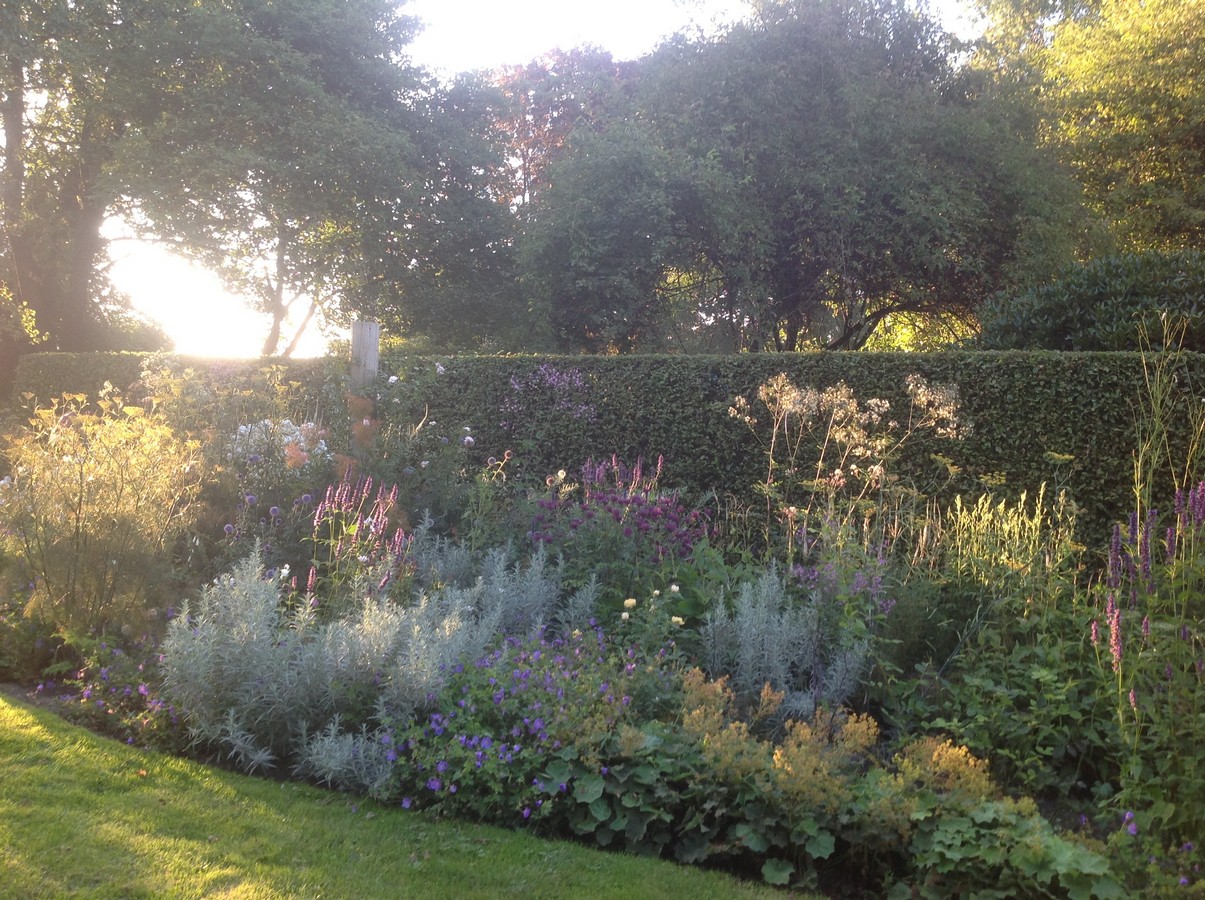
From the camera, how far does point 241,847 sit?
111 inches

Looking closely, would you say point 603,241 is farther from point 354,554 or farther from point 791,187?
point 354,554

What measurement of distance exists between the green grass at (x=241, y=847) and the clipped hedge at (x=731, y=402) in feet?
14.7

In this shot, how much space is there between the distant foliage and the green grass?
610 cm

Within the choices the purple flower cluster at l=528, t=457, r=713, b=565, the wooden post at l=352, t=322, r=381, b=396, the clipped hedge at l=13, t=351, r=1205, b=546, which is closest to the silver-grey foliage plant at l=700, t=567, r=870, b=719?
the purple flower cluster at l=528, t=457, r=713, b=565

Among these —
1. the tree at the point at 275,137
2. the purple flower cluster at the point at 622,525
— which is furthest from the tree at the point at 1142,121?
the purple flower cluster at the point at 622,525

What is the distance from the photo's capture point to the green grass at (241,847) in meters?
2.59

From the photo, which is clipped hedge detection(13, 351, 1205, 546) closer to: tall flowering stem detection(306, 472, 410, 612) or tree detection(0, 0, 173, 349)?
tall flowering stem detection(306, 472, 410, 612)

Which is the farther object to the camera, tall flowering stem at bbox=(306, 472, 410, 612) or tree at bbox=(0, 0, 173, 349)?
tree at bbox=(0, 0, 173, 349)

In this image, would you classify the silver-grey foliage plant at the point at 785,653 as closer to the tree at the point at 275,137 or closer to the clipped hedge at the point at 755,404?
the clipped hedge at the point at 755,404

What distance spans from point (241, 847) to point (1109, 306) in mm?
7667

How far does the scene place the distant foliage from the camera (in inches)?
285

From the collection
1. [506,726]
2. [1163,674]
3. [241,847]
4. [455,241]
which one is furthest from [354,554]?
[455,241]

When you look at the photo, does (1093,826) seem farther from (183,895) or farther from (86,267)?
(86,267)

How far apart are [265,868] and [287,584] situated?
7.10 feet
